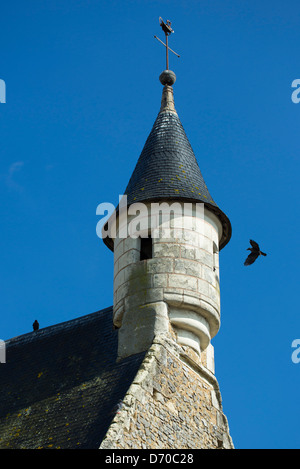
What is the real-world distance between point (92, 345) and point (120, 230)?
7.33 ft

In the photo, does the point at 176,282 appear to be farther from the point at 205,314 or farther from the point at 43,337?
the point at 43,337

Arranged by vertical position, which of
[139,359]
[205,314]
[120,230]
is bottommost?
[139,359]

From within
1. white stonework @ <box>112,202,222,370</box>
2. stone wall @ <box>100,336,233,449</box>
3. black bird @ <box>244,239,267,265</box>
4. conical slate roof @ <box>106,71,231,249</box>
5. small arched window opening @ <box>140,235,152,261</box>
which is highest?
conical slate roof @ <box>106,71,231,249</box>

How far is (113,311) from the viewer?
60.0ft

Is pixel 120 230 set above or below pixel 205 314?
above

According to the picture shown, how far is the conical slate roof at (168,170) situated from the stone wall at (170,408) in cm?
291

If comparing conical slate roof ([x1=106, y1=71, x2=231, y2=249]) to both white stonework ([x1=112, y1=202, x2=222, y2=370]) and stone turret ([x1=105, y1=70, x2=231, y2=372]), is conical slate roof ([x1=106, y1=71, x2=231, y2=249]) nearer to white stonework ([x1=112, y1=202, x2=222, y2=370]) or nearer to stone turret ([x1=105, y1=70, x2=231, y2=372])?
stone turret ([x1=105, y1=70, x2=231, y2=372])

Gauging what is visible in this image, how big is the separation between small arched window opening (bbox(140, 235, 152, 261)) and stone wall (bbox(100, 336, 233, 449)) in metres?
2.15

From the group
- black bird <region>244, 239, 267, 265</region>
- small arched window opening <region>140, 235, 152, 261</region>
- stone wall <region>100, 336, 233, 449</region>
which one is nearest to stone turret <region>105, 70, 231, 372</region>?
small arched window opening <region>140, 235, 152, 261</region>

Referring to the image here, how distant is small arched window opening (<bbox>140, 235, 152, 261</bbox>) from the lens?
1869cm

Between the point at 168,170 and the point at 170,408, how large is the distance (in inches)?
197

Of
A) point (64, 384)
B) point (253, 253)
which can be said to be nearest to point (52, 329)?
point (64, 384)

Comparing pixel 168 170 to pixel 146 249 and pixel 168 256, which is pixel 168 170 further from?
pixel 168 256
